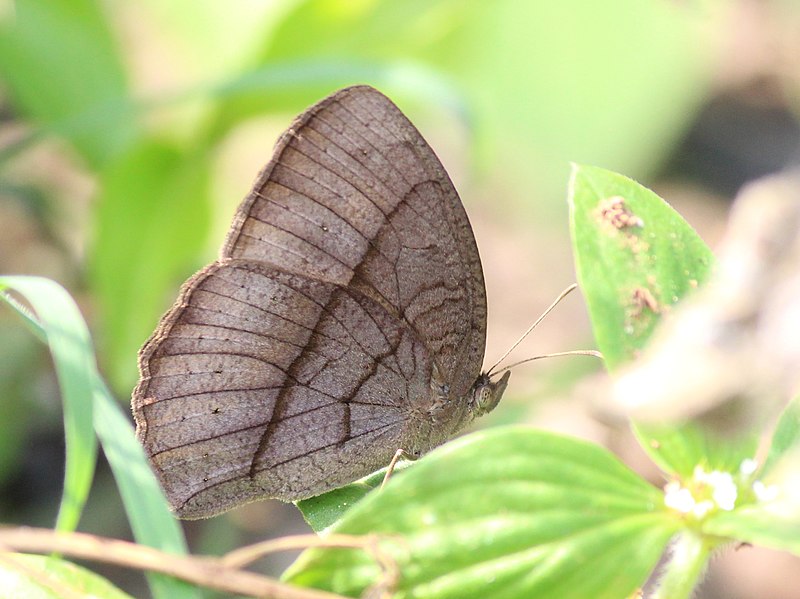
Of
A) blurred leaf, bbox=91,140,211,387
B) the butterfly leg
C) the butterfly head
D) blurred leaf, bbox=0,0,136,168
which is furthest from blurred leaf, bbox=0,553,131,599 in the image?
blurred leaf, bbox=0,0,136,168

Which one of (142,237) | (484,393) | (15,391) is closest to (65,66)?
(142,237)

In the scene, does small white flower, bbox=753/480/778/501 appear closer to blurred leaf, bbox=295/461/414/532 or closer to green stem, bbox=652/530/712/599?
green stem, bbox=652/530/712/599

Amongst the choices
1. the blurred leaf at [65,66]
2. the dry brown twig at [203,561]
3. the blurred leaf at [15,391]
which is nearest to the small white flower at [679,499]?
the dry brown twig at [203,561]

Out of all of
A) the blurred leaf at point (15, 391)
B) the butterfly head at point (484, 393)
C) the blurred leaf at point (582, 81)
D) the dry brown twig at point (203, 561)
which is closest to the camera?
the dry brown twig at point (203, 561)

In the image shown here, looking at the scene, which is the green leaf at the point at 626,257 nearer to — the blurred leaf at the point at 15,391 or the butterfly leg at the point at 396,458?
the butterfly leg at the point at 396,458

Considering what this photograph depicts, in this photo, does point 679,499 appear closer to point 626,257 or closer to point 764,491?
point 764,491

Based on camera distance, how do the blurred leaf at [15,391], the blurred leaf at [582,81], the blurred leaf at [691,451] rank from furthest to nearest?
the blurred leaf at [582,81], the blurred leaf at [15,391], the blurred leaf at [691,451]

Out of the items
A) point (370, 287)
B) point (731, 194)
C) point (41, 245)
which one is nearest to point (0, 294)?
point (370, 287)
